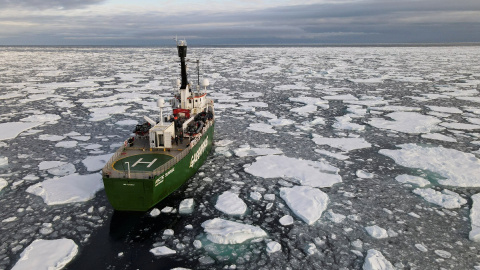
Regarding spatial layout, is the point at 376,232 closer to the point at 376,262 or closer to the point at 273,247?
the point at 376,262

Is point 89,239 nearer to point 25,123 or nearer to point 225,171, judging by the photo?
point 225,171

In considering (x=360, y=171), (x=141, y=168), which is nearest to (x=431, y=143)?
(x=360, y=171)

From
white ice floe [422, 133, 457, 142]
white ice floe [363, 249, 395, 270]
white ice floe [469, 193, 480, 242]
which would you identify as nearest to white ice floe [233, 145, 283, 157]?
white ice floe [363, 249, 395, 270]

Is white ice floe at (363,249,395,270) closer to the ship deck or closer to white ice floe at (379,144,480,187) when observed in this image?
white ice floe at (379,144,480,187)

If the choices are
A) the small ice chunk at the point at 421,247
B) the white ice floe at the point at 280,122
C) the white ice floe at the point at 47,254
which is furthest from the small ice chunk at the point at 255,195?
the white ice floe at the point at 280,122

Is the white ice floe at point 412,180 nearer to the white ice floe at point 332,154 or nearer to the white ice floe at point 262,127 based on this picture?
the white ice floe at point 332,154
